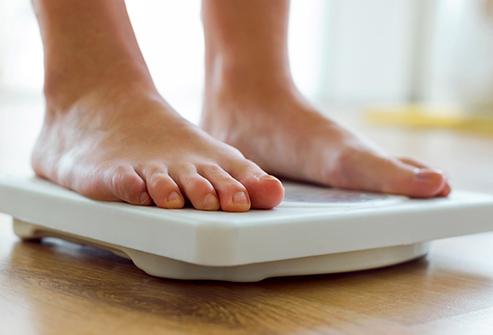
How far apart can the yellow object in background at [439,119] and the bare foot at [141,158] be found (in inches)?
106

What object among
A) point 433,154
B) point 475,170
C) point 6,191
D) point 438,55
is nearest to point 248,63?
point 6,191

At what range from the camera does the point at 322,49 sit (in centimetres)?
520

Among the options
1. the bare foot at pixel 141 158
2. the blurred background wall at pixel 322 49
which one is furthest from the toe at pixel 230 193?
the blurred background wall at pixel 322 49

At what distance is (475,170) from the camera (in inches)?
82.0

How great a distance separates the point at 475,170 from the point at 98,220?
136 cm

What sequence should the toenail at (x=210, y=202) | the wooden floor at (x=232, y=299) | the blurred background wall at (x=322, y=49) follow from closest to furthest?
1. the wooden floor at (x=232, y=299)
2. the toenail at (x=210, y=202)
3. the blurred background wall at (x=322, y=49)

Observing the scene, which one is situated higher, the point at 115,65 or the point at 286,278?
the point at 115,65

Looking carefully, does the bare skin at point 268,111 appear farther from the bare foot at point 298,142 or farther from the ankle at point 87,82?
the ankle at point 87,82

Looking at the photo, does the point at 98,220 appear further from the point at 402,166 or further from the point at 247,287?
the point at 402,166

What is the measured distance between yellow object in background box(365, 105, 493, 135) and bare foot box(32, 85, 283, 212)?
2685 mm

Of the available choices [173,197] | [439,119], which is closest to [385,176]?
[173,197]

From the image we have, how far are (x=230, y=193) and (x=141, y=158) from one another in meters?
0.13

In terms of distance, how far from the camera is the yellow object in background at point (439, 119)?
3.63m

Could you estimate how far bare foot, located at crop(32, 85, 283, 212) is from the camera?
0.89 metres
